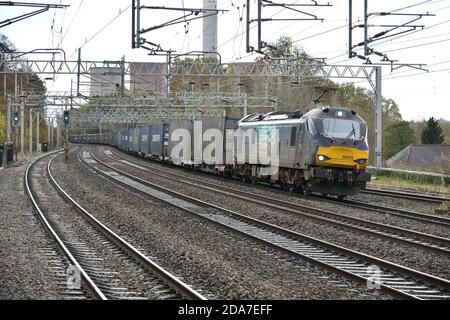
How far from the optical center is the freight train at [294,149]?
20781 mm

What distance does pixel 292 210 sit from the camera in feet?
58.4

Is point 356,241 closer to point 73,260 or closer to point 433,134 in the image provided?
point 73,260

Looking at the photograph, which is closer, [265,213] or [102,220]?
[102,220]

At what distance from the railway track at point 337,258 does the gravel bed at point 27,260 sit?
3.86m

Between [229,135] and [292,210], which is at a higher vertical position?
[229,135]

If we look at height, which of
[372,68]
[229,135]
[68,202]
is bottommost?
[68,202]

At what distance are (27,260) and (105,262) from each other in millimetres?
1276

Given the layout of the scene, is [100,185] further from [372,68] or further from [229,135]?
[372,68]

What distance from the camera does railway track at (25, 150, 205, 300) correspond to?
28.0 ft

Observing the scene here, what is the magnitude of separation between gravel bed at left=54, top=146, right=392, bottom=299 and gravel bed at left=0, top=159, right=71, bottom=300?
1639 mm

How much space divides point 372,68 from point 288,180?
49.2 feet

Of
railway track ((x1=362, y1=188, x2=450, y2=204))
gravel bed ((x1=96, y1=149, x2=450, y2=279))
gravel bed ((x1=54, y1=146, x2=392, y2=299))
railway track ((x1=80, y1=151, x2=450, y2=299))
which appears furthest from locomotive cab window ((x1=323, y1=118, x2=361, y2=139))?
gravel bed ((x1=54, y1=146, x2=392, y2=299))

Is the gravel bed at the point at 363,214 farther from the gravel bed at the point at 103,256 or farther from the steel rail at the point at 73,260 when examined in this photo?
the steel rail at the point at 73,260
